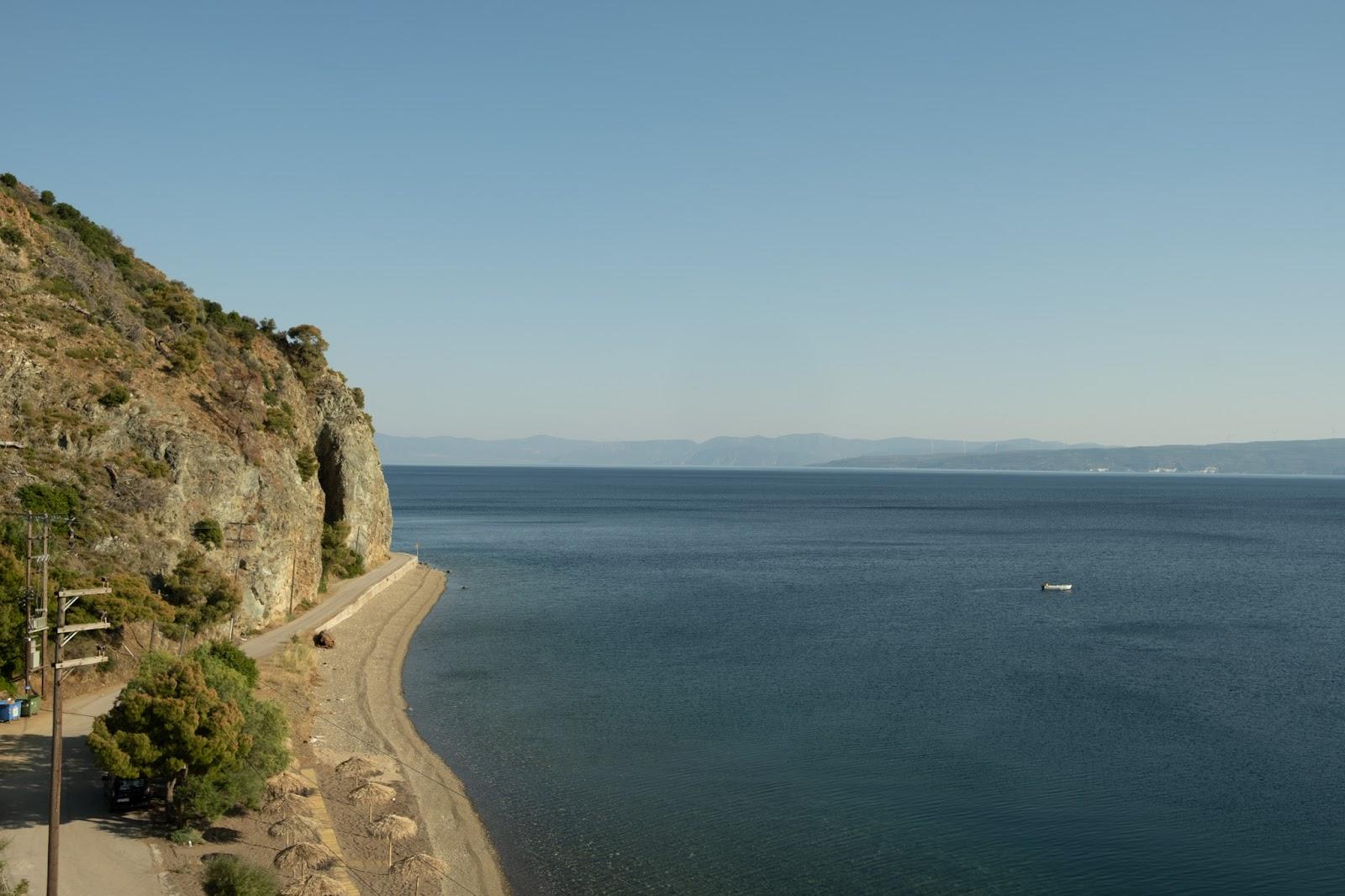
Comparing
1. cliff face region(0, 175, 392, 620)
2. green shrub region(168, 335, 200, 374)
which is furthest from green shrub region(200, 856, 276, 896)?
green shrub region(168, 335, 200, 374)

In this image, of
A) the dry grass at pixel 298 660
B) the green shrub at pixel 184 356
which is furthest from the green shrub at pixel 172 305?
the dry grass at pixel 298 660

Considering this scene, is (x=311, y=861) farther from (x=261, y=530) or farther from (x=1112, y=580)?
(x=1112, y=580)

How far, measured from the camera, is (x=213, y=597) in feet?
165

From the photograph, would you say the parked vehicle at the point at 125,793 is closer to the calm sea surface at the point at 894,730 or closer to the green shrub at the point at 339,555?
the calm sea surface at the point at 894,730

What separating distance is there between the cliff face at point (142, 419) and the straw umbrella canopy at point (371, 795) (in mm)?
21617

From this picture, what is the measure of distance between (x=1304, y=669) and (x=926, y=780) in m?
34.6

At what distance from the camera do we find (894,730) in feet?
150

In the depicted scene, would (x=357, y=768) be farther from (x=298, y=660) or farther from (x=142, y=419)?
(x=142, y=419)

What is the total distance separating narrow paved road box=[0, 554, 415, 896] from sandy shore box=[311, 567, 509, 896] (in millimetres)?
6183

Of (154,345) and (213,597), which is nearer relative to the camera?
(213,597)

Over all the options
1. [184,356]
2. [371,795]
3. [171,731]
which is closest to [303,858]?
[171,731]

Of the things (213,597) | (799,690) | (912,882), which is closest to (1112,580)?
(799,690)

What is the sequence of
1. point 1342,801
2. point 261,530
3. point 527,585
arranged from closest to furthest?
point 1342,801, point 261,530, point 527,585

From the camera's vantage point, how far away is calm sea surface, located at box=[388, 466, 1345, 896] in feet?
105
